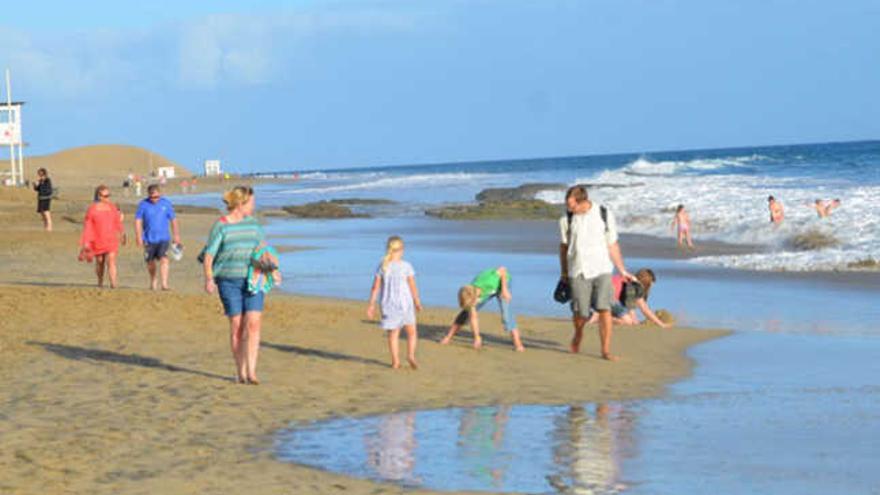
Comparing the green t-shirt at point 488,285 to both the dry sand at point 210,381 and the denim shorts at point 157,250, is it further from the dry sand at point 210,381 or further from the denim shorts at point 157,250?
the denim shorts at point 157,250

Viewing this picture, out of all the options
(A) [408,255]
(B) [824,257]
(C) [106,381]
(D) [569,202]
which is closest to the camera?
(C) [106,381]

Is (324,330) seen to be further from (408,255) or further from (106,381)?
(408,255)

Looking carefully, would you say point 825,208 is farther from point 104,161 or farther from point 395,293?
point 104,161

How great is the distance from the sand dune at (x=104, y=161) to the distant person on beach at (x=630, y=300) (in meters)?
98.5

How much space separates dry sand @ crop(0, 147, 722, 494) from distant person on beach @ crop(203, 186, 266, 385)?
11.0 inches

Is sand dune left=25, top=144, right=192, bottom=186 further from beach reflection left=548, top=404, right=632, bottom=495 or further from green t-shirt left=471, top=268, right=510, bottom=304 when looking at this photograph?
beach reflection left=548, top=404, right=632, bottom=495

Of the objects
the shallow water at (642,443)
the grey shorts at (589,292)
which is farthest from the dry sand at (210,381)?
the grey shorts at (589,292)

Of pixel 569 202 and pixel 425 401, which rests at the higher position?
pixel 569 202

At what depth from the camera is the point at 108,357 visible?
10922 millimetres

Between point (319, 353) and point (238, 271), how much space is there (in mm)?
1922

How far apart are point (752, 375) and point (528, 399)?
2.13m

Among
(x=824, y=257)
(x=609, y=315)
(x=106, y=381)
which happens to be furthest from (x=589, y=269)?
(x=824, y=257)

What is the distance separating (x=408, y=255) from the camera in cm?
2361

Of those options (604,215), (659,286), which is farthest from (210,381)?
(659,286)
